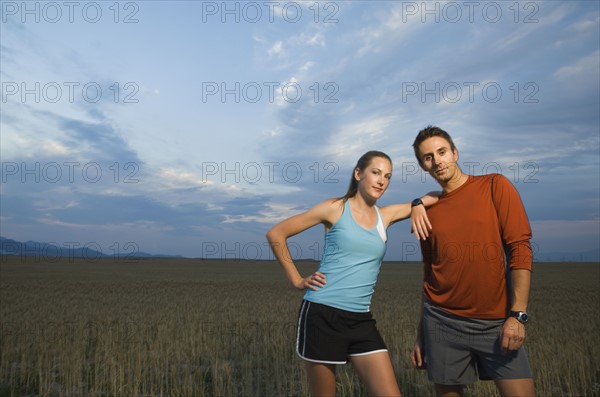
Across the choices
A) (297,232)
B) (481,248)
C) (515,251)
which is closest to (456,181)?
(481,248)

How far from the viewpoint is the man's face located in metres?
3.33

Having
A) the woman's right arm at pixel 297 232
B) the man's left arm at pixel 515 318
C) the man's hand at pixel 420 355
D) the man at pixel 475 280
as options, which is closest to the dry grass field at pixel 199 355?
the man's hand at pixel 420 355

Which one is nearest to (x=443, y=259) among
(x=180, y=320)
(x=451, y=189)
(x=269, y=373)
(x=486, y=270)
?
(x=486, y=270)

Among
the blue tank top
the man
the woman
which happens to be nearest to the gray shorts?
the man

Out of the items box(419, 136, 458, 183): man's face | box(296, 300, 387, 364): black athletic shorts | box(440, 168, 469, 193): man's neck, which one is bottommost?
box(296, 300, 387, 364): black athletic shorts

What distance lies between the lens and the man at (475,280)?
306 centimetres

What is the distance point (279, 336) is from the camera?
10.6 meters

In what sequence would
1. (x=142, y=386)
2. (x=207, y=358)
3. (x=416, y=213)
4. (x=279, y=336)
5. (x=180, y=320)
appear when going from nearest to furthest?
1. (x=416, y=213)
2. (x=142, y=386)
3. (x=207, y=358)
4. (x=279, y=336)
5. (x=180, y=320)

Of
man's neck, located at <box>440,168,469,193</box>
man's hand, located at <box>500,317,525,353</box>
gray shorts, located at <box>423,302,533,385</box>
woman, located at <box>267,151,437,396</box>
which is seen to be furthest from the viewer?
man's neck, located at <box>440,168,469,193</box>

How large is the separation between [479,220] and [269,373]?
18.3 feet

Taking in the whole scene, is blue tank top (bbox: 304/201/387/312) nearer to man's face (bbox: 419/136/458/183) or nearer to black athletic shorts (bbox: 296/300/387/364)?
black athletic shorts (bbox: 296/300/387/364)

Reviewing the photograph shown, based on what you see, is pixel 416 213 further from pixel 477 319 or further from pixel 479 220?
pixel 477 319

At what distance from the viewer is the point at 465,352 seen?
327 cm

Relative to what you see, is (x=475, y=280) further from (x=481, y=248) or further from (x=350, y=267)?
(x=350, y=267)
